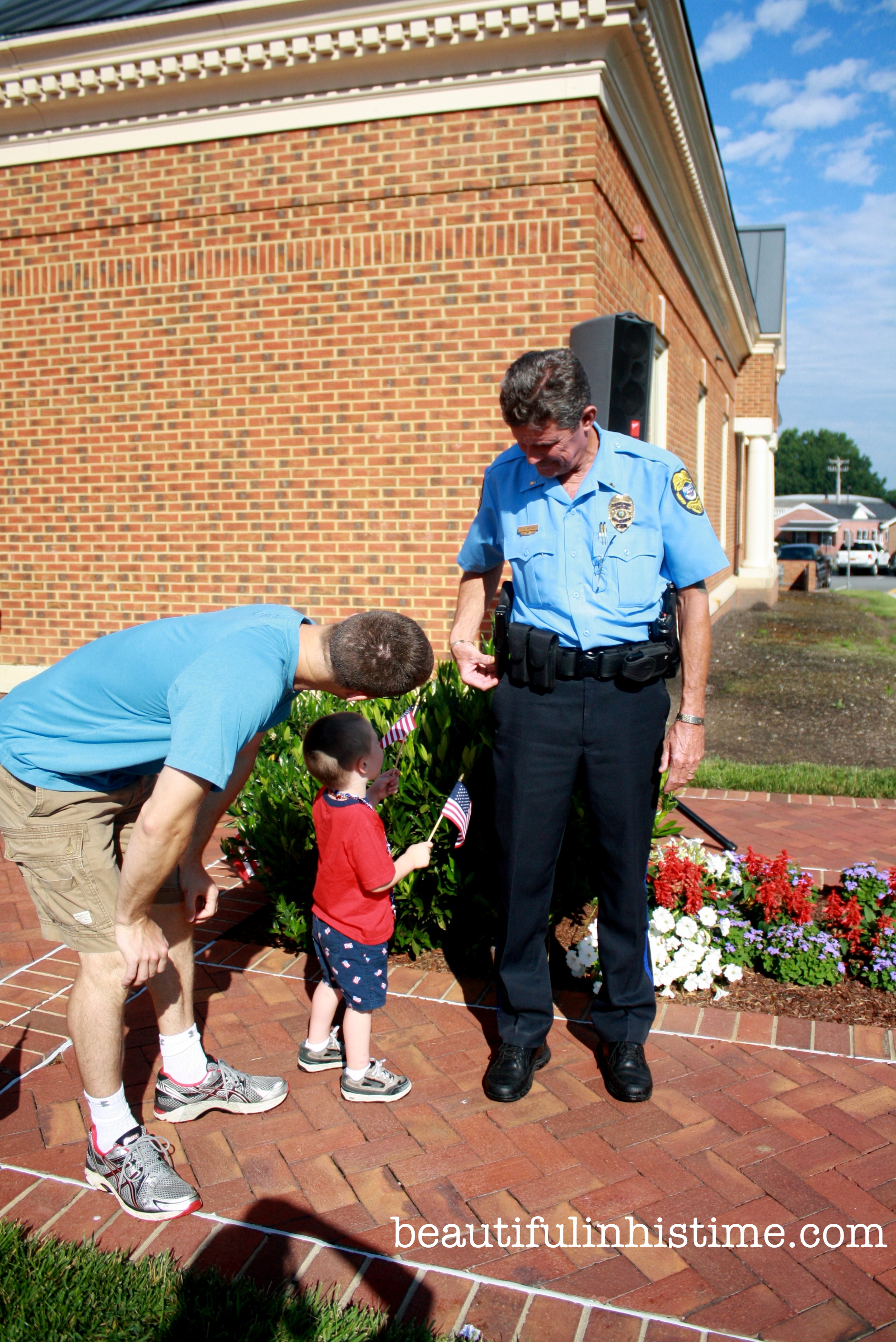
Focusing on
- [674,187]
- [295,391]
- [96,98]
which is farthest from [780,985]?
[674,187]

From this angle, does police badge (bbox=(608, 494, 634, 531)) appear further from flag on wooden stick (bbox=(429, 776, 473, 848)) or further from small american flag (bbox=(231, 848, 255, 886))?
small american flag (bbox=(231, 848, 255, 886))

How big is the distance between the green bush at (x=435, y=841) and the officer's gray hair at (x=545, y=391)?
138 centimetres

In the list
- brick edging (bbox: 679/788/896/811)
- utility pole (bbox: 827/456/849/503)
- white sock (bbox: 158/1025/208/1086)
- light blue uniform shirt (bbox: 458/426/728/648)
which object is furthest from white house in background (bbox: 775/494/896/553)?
white sock (bbox: 158/1025/208/1086)

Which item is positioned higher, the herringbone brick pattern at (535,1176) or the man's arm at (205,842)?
the man's arm at (205,842)

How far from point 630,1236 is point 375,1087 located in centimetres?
87

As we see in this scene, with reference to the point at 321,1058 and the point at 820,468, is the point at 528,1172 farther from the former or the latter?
the point at 820,468

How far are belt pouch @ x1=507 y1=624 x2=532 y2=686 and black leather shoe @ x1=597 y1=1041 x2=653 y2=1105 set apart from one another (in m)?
1.18

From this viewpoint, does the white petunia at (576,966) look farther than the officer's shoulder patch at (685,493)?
Yes

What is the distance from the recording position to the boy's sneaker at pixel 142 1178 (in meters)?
2.40

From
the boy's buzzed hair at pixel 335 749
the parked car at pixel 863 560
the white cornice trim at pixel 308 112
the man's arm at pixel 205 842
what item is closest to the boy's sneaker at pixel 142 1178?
the man's arm at pixel 205 842

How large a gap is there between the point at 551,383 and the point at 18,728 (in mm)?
1651

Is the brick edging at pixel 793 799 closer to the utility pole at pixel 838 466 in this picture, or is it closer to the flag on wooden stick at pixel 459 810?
the flag on wooden stick at pixel 459 810

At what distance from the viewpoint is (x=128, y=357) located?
747 centimetres

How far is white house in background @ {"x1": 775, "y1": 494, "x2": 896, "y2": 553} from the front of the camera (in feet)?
278
